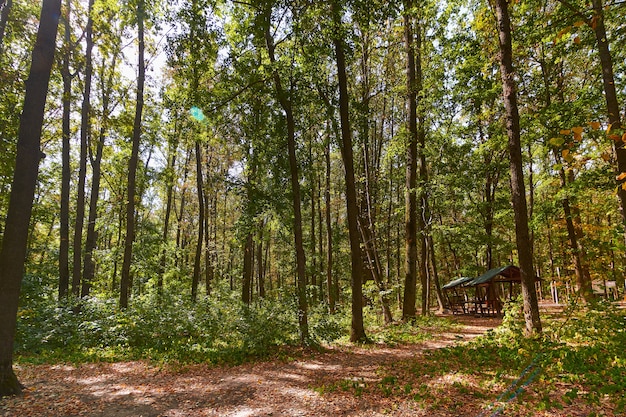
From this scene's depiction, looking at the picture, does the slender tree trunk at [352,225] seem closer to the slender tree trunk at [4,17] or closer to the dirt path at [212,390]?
the dirt path at [212,390]

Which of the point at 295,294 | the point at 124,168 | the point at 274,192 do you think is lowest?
the point at 295,294

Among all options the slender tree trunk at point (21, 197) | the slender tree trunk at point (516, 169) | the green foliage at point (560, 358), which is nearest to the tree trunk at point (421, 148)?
the slender tree trunk at point (516, 169)

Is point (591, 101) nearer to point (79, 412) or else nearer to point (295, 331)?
point (295, 331)

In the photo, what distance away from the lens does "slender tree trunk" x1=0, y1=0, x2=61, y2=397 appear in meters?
5.89

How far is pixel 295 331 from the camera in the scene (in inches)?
415

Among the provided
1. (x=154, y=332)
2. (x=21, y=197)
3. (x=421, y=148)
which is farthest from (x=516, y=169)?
(x=154, y=332)

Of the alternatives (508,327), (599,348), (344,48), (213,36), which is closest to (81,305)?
(213,36)

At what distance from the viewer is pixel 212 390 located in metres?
6.82

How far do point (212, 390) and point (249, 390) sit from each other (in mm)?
733

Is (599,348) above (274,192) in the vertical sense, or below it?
below

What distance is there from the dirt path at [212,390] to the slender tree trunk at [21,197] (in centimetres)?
89

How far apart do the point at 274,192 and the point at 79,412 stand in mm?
7698

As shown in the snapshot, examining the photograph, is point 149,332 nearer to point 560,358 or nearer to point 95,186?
point 95,186

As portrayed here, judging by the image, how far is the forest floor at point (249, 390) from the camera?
18.1 ft
